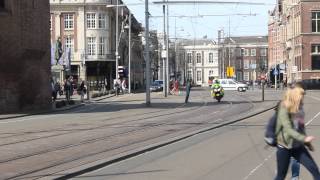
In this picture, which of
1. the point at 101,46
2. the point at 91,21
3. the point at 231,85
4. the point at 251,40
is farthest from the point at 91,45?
the point at 251,40

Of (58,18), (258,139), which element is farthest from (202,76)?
(258,139)

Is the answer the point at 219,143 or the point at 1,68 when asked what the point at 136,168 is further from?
the point at 1,68

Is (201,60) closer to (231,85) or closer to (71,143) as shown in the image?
(231,85)

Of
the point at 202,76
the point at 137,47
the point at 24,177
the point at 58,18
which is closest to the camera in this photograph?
the point at 24,177

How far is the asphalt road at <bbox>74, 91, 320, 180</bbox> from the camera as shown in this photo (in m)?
12.0

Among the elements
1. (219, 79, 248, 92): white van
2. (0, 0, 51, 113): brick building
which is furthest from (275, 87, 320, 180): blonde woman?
(219, 79, 248, 92): white van

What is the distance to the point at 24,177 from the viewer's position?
1204 cm

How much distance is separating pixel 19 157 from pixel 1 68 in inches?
894

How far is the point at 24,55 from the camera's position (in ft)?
128

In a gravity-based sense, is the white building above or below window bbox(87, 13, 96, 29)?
below

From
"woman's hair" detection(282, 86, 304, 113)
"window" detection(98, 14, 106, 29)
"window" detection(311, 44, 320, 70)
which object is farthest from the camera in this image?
"window" detection(98, 14, 106, 29)

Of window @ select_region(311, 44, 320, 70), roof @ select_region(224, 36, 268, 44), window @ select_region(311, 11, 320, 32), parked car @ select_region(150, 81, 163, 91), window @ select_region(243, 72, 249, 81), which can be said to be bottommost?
parked car @ select_region(150, 81, 163, 91)

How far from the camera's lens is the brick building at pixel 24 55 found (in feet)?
122

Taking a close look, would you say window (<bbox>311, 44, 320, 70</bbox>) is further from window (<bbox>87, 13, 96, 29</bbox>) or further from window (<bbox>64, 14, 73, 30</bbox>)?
window (<bbox>64, 14, 73, 30</bbox>)
